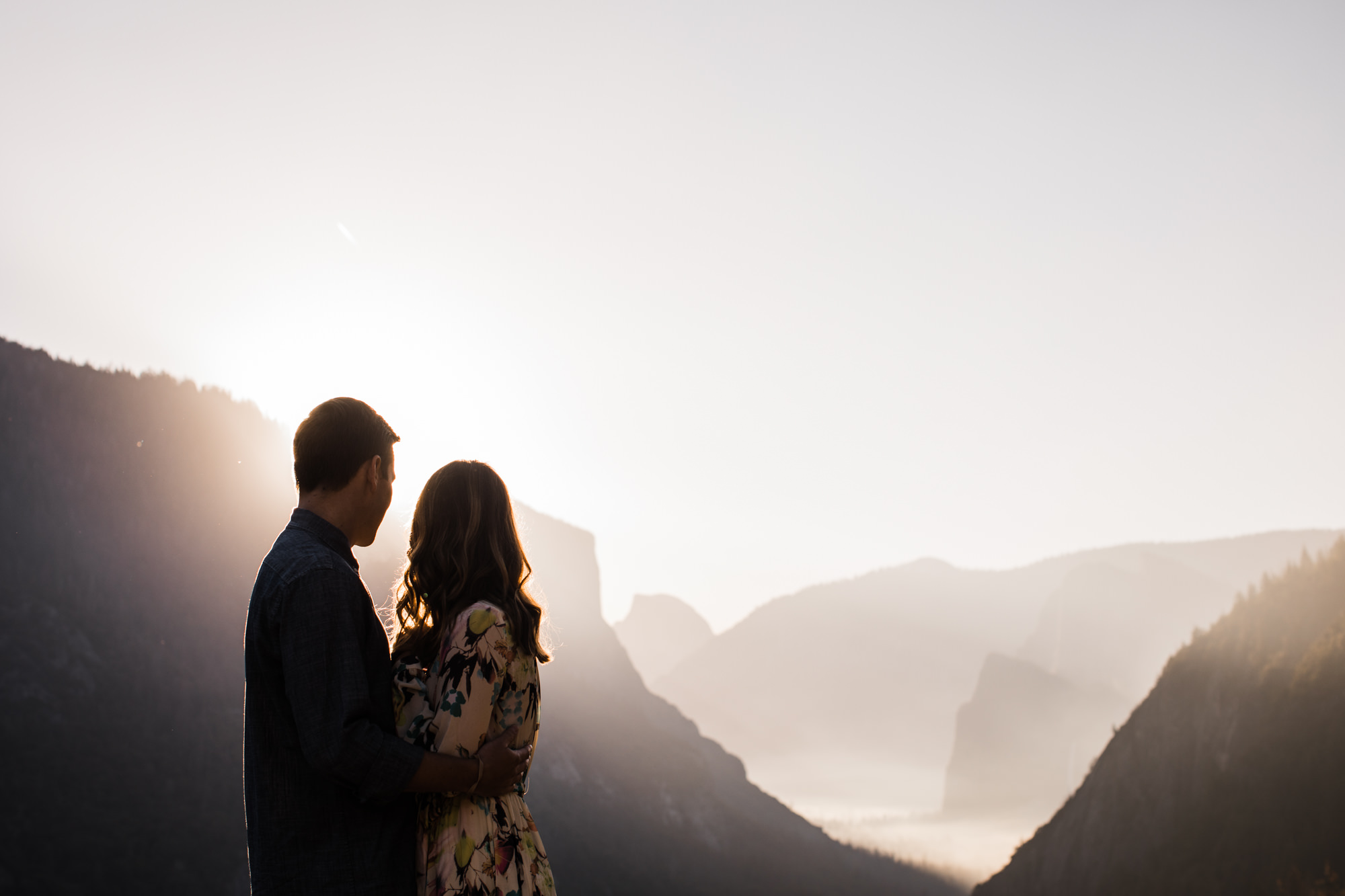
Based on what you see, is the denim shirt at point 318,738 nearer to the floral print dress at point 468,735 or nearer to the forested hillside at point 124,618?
the floral print dress at point 468,735

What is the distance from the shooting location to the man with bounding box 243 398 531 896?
9.12 ft

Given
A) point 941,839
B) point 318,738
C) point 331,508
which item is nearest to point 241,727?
point 331,508

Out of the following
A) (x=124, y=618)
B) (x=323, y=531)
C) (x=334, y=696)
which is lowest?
(x=334, y=696)

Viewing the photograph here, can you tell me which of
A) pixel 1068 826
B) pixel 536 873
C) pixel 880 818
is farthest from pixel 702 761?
pixel 880 818

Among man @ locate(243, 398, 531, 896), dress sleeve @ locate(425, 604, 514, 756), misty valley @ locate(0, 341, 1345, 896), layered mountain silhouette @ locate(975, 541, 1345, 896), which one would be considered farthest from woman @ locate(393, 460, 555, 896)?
layered mountain silhouette @ locate(975, 541, 1345, 896)

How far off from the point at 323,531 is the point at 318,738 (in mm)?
837

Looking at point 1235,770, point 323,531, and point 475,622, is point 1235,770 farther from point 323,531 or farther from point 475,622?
point 323,531

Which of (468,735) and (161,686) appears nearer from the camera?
(468,735)

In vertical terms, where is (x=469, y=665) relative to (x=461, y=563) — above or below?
below

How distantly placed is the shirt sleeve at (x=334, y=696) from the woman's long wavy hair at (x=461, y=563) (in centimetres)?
46

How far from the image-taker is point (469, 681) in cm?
312

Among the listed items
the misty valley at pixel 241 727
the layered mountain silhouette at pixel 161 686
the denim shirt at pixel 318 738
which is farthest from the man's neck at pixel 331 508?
the layered mountain silhouette at pixel 161 686

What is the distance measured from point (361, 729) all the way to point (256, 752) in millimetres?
574

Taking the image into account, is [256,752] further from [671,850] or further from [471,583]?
[671,850]
